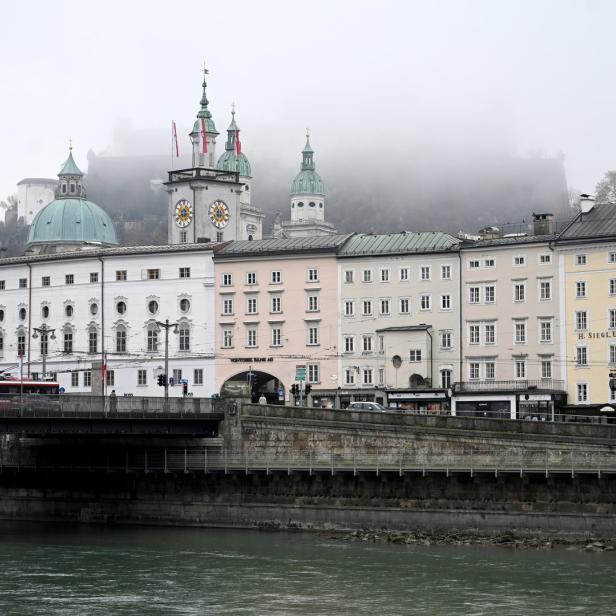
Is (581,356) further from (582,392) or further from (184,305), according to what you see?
(184,305)

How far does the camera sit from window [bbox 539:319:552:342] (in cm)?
11997

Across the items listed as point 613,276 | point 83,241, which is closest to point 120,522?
point 613,276

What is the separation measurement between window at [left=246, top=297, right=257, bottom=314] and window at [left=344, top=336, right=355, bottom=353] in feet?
27.3

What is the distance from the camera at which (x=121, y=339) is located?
452 feet

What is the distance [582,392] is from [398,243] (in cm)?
1937

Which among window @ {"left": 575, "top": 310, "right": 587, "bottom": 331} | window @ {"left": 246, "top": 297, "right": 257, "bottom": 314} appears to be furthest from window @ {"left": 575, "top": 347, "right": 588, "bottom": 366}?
window @ {"left": 246, "top": 297, "right": 257, "bottom": 314}

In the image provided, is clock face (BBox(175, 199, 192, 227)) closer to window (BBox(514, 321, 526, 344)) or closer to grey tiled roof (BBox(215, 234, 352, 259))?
grey tiled roof (BBox(215, 234, 352, 259))

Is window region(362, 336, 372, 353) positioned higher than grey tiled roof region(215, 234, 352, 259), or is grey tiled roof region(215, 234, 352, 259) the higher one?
grey tiled roof region(215, 234, 352, 259)

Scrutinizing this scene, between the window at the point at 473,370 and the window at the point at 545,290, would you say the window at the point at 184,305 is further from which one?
the window at the point at 545,290

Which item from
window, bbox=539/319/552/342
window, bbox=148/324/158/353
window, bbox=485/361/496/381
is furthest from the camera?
window, bbox=148/324/158/353

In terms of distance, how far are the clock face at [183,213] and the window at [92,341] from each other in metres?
21.0

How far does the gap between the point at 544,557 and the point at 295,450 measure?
23081 mm

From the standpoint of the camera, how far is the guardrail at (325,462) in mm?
89875

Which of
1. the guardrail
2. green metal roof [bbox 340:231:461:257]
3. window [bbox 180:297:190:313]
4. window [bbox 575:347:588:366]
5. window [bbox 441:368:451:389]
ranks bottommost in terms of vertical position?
the guardrail
